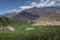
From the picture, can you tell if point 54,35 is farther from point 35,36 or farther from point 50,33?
point 35,36

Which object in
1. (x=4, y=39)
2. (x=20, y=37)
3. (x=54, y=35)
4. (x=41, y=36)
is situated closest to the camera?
(x=4, y=39)

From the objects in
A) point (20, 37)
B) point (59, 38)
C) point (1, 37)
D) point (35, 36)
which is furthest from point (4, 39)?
point (59, 38)

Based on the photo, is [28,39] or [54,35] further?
[54,35]

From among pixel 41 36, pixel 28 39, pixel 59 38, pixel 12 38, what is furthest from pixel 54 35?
pixel 12 38

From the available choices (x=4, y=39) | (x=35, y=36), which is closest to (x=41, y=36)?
(x=35, y=36)

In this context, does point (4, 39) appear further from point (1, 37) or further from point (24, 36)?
point (24, 36)

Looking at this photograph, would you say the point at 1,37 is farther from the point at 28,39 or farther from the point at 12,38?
the point at 28,39

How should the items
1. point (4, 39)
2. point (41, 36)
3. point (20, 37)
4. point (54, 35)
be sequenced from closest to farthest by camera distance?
point (4, 39)
point (20, 37)
point (41, 36)
point (54, 35)

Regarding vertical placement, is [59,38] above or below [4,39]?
below

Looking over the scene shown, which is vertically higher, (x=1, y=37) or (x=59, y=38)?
(x=1, y=37)
